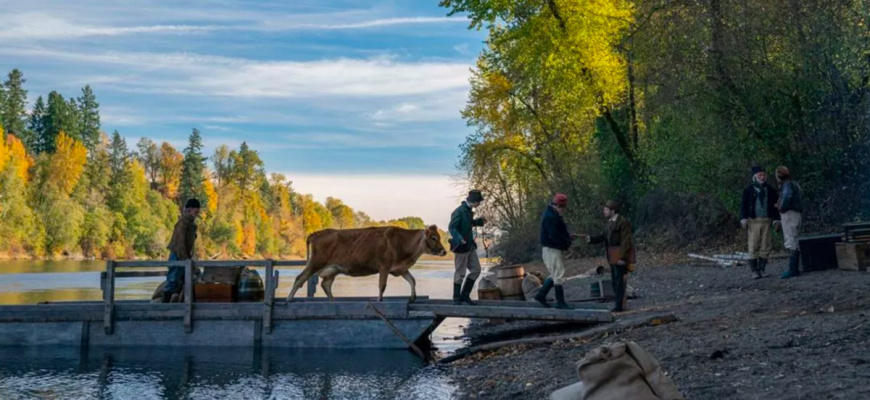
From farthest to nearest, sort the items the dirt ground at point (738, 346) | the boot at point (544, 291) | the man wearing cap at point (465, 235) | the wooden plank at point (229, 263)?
the wooden plank at point (229, 263)
the boot at point (544, 291)
the man wearing cap at point (465, 235)
the dirt ground at point (738, 346)

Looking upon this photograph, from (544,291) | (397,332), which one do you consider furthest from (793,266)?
(397,332)

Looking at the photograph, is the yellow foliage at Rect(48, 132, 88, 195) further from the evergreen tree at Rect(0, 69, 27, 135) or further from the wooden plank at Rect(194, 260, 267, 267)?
the wooden plank at Rect(194, 260, 267, 267)

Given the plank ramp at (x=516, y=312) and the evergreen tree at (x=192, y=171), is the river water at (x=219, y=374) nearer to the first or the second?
the plank ramp at (x=516, y=312)

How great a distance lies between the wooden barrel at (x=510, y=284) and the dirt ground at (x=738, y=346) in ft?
2.38

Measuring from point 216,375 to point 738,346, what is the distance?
8628mm

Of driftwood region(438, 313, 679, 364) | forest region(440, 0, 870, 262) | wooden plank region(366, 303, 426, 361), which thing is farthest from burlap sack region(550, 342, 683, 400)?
forest region(440, 0, 870, 262)

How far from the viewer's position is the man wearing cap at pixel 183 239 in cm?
1571

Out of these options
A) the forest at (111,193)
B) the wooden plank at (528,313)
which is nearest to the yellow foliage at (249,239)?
the forest at (111,193)

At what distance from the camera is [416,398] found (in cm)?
1128

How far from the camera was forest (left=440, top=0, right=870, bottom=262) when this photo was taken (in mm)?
20641

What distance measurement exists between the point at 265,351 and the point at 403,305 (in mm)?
2959

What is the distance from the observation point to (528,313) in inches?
563

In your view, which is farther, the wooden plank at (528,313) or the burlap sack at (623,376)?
the wooden plank at (528,313)

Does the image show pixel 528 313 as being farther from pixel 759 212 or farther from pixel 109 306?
pixel 109 306
